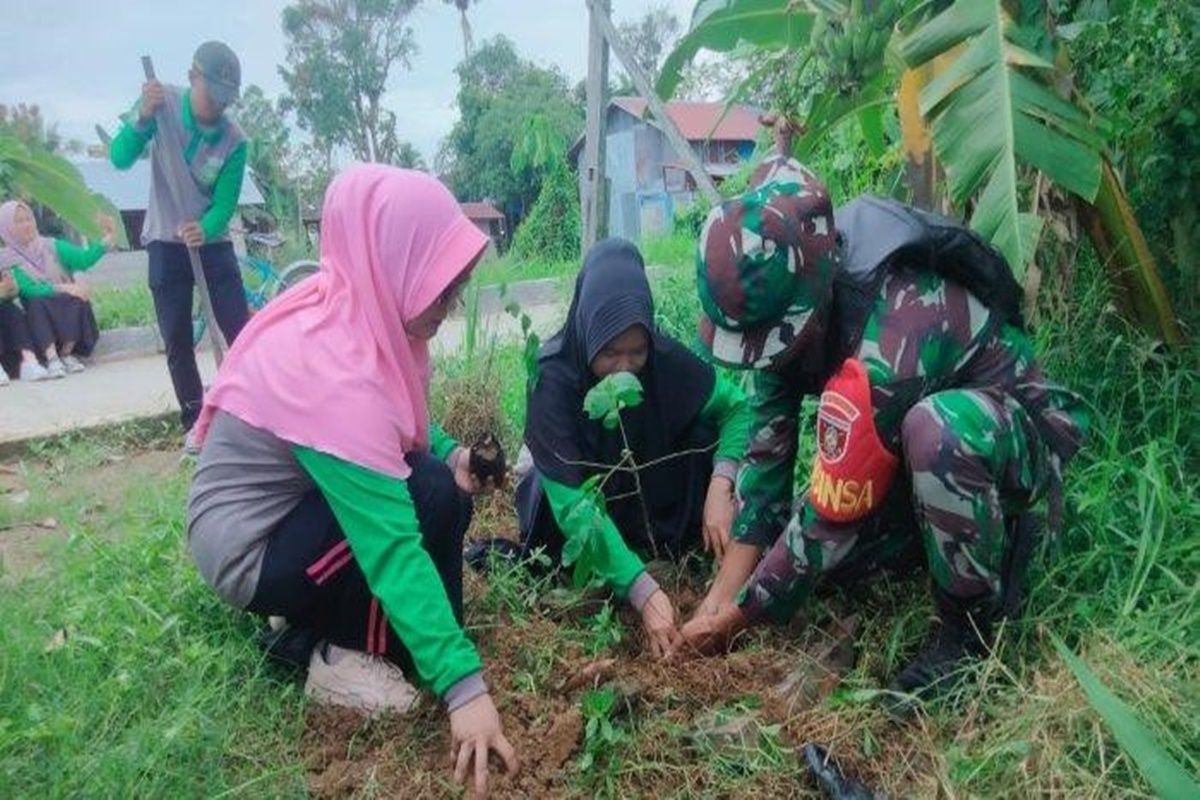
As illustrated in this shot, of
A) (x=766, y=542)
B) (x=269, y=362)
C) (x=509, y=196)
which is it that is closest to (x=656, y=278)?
(x=766, y=542)

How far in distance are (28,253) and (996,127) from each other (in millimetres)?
6727

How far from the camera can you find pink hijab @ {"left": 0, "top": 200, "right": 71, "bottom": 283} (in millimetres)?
6281

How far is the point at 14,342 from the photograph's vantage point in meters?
6.35

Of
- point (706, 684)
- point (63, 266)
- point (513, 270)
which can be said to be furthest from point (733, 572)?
point (63, 266)

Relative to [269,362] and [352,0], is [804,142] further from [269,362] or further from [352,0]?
[352,0]

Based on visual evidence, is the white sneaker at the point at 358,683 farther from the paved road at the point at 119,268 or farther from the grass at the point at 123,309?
the paved road at the point at 119,268

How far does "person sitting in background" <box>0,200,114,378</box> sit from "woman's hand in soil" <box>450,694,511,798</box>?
5548mm

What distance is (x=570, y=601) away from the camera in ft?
6.68

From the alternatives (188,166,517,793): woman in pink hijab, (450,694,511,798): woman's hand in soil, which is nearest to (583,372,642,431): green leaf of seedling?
(188,166,517,793): woman in pink hijab

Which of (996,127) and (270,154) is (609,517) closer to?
(996,127)

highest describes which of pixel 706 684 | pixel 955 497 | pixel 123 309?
pixel 955 497

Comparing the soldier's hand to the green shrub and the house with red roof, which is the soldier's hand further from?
the house with red roof

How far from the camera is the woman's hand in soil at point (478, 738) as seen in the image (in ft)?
4.93

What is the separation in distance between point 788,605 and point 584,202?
213cm
